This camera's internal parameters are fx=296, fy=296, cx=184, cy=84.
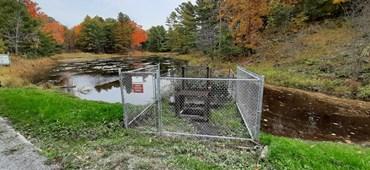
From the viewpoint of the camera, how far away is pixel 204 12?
3769 centimetres

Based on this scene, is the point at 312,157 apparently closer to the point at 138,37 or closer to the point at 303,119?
the point at 303,119

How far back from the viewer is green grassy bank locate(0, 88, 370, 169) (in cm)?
511

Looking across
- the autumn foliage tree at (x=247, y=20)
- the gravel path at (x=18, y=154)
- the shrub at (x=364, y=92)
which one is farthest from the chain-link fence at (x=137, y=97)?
the autumn foliage tree at (x=247, y=20)

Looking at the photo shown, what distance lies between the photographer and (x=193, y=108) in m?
8.27

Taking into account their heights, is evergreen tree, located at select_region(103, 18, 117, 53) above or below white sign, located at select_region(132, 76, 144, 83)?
above

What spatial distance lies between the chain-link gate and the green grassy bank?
1.65 feet

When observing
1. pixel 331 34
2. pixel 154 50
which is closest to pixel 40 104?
pixel 331 34

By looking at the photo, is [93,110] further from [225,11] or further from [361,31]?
[225,11]

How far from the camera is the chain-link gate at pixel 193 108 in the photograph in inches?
257

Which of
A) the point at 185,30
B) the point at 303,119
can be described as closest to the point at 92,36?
the point at 185,30

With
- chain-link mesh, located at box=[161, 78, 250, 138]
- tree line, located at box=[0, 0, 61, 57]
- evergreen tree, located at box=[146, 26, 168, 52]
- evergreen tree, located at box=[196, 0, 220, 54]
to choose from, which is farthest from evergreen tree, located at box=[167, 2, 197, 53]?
chain-link mesh, located at box=[161, 78, 250, 138]

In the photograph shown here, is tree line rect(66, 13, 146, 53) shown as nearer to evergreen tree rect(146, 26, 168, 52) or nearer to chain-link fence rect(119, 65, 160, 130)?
evergreen tree rect(146, 26, 168, 52)

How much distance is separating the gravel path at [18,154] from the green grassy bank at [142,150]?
20 centimetres

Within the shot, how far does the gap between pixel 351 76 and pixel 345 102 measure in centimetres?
382
